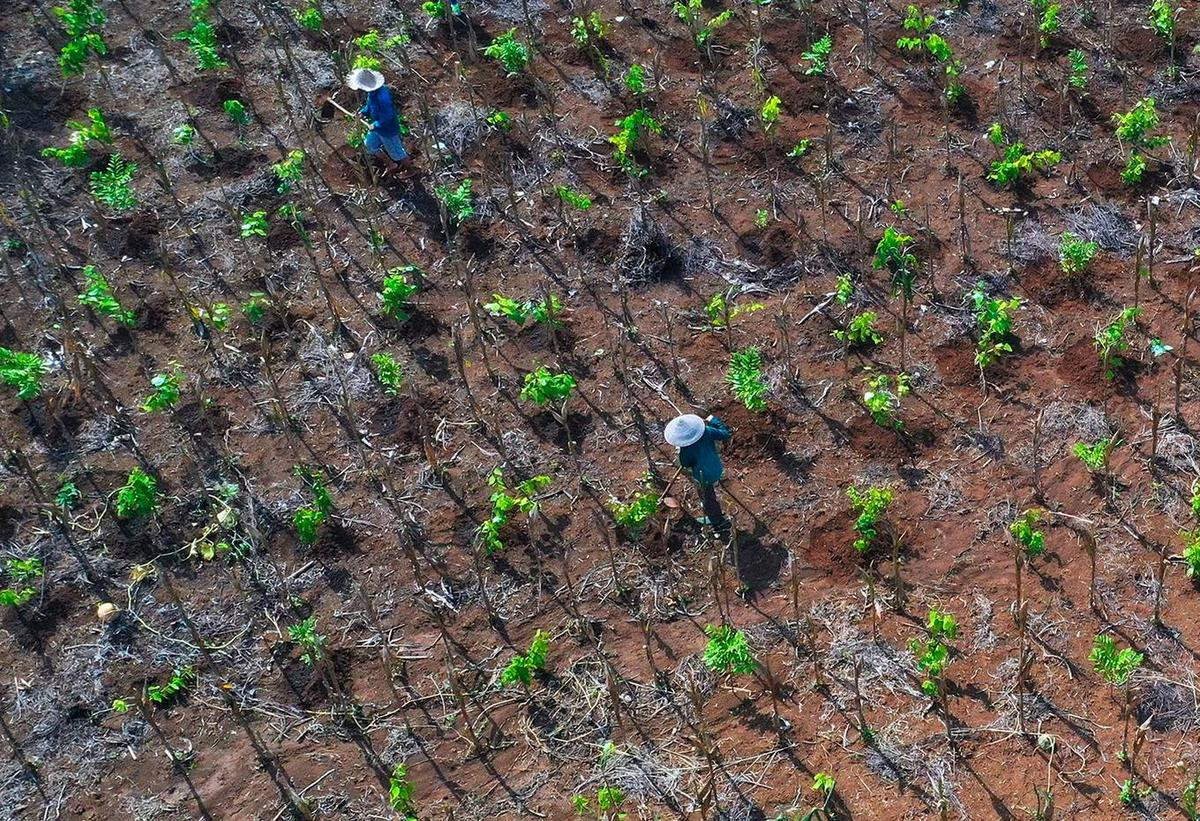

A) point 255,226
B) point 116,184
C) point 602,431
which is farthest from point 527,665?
point 116,184

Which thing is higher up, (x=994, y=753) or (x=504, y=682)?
(x=994, y=753)

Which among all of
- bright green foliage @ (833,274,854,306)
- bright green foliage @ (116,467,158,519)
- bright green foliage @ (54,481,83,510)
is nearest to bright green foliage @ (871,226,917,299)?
bright green foliage @ (833,274,854,306)

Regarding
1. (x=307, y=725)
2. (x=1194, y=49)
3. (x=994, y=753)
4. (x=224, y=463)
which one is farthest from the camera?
(x=1194, y=49)

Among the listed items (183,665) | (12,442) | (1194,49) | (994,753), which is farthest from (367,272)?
(1194,49)

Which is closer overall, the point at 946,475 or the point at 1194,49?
the point at 946,475

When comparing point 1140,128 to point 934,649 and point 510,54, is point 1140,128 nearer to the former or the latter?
point 934,649

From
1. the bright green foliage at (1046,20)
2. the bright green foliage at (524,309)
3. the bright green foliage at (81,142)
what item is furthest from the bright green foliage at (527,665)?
the bright green foliage at (1046,20)

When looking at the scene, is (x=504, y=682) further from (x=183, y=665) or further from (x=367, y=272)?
(x=367, y=272)
